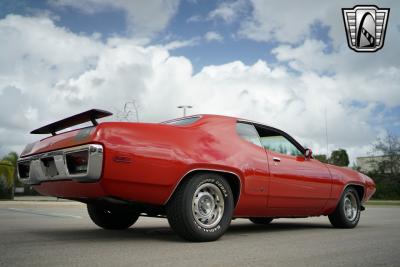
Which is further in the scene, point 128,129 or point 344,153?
point 344,153

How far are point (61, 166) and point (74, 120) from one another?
1.75 feet

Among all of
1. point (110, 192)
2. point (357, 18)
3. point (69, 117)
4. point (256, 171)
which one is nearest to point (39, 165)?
point (69, 117)

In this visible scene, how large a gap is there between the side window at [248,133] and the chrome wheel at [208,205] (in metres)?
0.89

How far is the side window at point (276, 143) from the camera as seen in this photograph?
5883 mm

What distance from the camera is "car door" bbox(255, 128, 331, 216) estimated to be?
5.71 metres

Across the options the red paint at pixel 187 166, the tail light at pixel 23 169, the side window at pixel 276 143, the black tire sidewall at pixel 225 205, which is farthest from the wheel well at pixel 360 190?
the tail light at pixel 23 169

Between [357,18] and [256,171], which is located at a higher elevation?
[357,18]

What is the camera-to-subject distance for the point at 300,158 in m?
6.29

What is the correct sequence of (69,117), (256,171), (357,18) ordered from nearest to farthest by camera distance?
(69,117)
(256,171)
(357,18)

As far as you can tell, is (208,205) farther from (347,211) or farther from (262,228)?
(347,211)

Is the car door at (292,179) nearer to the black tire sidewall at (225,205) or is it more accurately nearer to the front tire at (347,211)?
the front tire at (347,211)

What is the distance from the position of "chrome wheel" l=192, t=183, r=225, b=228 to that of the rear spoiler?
4.10 feet

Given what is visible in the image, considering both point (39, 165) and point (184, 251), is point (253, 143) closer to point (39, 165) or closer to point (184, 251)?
point (184, 251)

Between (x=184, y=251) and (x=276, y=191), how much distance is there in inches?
77.1
